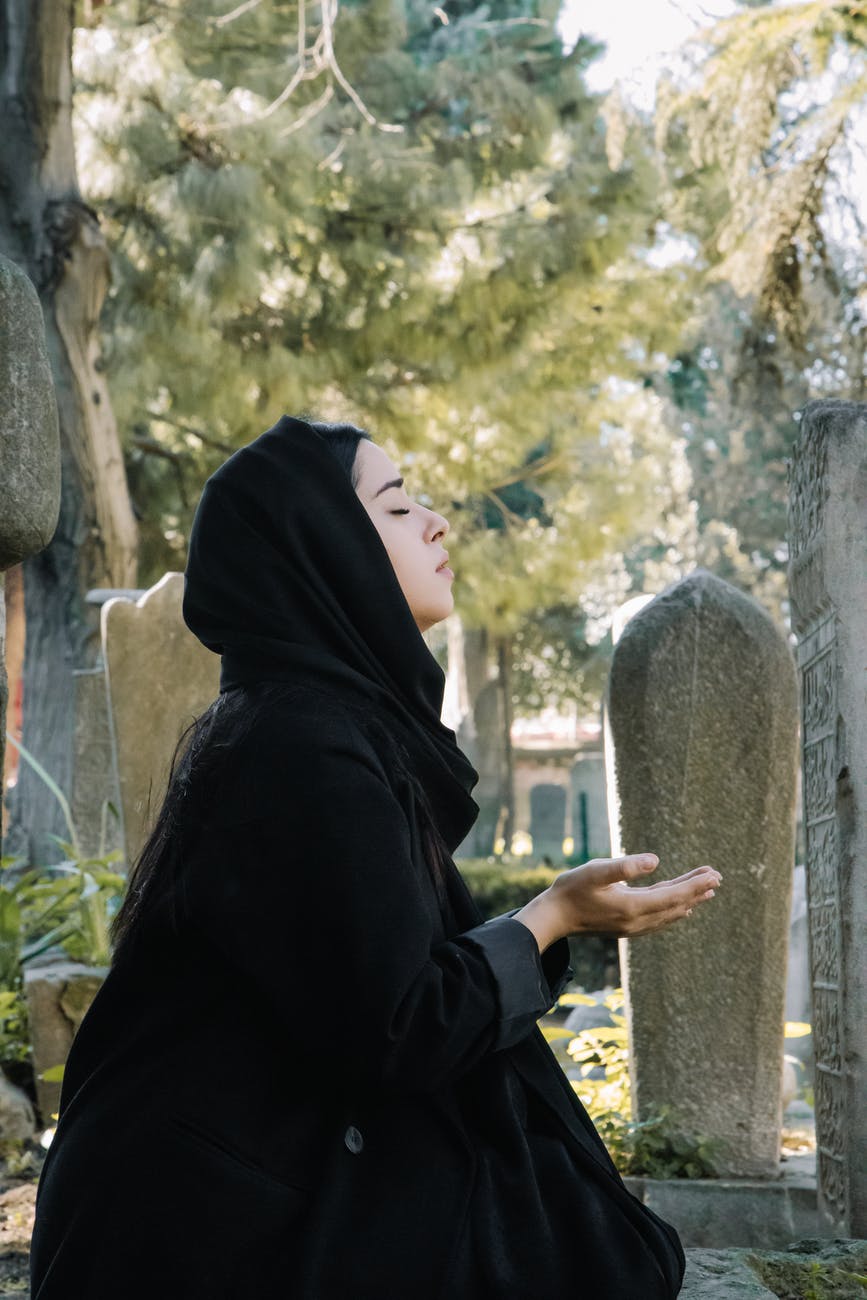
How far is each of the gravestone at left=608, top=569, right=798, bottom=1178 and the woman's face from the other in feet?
6.52

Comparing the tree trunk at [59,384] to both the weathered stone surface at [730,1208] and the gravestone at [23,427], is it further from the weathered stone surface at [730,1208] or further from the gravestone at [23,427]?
the gravestone at [23,427]

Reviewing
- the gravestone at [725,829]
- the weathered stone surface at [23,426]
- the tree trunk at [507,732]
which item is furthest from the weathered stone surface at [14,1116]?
the tree trunk at [507,732]

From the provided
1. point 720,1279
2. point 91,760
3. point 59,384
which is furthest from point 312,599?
point 59,384

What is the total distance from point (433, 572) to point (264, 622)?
12.1 inches

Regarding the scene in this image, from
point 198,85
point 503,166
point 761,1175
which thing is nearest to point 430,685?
point 761,1175

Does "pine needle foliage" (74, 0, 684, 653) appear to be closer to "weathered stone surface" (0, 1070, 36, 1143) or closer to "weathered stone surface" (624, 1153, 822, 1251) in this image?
"weathered stone surface" (0, 1070, 36, 1143)

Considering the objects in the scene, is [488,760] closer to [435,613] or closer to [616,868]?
[435,613]

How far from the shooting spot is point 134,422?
34.9 ft

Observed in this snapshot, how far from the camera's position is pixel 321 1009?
166 centimetres

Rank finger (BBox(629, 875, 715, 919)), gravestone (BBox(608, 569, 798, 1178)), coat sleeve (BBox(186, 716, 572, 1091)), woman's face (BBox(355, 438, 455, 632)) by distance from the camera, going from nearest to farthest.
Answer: coat sleeve (BBox(186, 716, 572, 1091)) → finger (BBox(629, 875, 715, 919)) → woman's face (BBox(355, 438, 455, 632)) → gravestone (BBox(608, 569, 798, 1178))

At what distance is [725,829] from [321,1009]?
253 centimetres

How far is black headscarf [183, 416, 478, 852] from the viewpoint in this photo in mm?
1911

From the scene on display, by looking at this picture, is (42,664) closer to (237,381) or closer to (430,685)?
(237,381)

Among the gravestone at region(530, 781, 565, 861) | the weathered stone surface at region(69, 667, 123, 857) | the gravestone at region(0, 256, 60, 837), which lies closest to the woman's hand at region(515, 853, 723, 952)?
the gravestone at region(0, 256, 60, 837)
